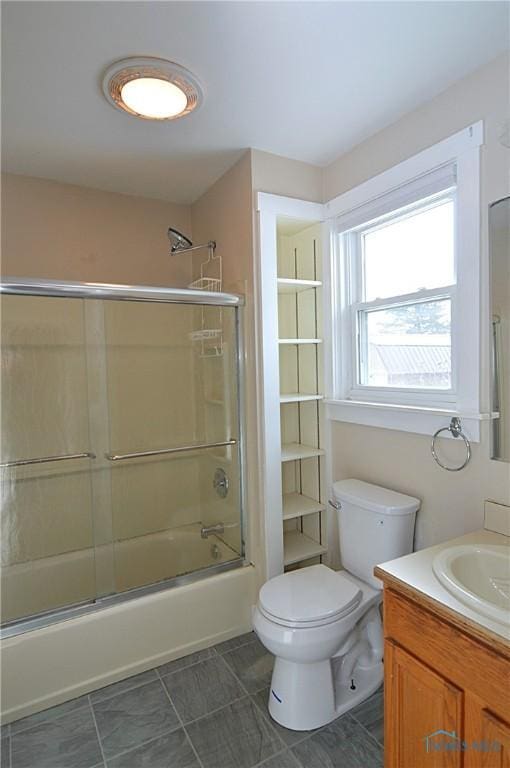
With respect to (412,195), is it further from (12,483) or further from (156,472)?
(12,483)

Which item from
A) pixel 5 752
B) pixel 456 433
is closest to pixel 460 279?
pixel 456 433

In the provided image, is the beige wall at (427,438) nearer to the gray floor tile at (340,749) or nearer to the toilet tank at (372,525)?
the toilet tank at (372,525)

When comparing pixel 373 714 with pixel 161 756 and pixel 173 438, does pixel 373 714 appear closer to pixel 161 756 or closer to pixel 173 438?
pixel 161 756

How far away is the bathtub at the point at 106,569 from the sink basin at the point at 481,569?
1.30 meters

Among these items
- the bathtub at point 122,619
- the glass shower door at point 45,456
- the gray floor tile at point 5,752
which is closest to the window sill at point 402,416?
the bathtub at point 122,619

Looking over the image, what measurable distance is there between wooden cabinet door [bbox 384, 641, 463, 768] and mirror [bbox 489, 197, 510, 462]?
0.75 m

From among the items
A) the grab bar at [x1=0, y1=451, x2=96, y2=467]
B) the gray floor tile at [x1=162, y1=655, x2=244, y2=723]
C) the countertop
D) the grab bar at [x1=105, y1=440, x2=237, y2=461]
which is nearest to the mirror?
the countertop

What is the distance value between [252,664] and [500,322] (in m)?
1.79

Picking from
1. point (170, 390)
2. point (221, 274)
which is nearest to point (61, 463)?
point (170, 390)

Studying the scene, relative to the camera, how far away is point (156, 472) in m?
2.46

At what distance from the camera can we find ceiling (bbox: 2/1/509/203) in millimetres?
1235

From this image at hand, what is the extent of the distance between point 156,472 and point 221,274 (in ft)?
4.07

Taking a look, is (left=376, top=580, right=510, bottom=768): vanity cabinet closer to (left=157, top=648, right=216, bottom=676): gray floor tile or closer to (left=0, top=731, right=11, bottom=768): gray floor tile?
(left=157, top=648, right=216, bottom=676): gray floor tile

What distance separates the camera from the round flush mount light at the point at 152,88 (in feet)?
4.69
